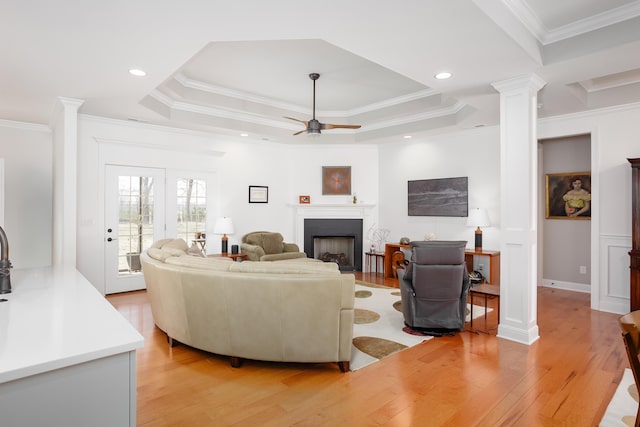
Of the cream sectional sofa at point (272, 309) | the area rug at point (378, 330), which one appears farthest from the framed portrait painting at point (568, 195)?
the cream sectional sofa at point (272, 309)

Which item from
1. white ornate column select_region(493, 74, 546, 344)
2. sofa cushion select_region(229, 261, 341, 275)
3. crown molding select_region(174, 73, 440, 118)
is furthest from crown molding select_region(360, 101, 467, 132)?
sofa cushion select_region(229, 261, 341, 275)

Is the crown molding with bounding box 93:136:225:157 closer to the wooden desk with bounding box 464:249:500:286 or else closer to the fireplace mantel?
the fireplace mantel

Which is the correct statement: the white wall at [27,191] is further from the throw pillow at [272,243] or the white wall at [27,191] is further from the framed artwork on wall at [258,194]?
the throw pillow at [272,243]

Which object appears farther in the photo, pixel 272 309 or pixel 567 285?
Answer: pixel 567 285

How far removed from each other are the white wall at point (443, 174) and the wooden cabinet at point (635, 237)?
67.8 inches

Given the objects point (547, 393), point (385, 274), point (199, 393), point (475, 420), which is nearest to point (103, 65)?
point (199, 393)

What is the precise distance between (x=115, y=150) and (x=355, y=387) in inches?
195

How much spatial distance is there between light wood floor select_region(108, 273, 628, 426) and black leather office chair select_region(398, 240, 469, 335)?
229 mm

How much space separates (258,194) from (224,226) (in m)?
1.18

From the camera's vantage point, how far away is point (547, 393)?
265cm

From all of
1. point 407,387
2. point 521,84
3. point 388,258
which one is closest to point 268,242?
point 388,258

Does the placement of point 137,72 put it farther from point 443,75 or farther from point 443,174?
point 443,174

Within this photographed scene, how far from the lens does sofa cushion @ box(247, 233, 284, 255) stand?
22.1ft

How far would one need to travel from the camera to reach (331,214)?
750 cm
